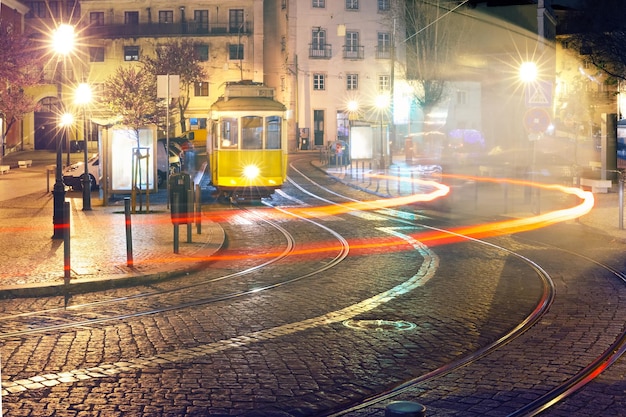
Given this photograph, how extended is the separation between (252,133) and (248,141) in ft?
0.87

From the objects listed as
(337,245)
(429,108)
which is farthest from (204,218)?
(429,108)

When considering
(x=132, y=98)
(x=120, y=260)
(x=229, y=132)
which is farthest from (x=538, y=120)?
(x=132, y=98)

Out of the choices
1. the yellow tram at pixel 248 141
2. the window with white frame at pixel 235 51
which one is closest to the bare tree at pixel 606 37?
the yellow tram at pixel 248 141

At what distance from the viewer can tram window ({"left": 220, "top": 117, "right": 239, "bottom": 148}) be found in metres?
27.7

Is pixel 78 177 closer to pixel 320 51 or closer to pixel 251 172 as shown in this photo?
pixel 251 172

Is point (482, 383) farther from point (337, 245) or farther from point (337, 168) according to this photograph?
point (337, 168)

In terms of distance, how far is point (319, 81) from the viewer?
75.6 m

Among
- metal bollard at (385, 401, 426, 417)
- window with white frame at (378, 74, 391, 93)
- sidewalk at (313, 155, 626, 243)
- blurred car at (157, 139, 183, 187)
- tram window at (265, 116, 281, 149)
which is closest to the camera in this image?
metal bollard at (385, 401, 426, 417)

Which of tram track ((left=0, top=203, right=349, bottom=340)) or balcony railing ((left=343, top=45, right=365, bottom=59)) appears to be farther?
balcony railing ((left=343, top=45, right=365, bottom=59))

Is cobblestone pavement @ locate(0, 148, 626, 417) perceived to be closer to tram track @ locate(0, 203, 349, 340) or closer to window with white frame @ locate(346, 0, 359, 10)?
tram track @ locate(0, 203, 349, 340)

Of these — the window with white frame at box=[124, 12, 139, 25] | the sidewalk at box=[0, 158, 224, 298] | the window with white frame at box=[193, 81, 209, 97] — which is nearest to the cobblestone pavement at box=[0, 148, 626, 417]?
the sidewalk at box=[0, 158, 224, 298]

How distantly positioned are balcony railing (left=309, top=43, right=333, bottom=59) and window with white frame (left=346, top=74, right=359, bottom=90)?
2.45 metres

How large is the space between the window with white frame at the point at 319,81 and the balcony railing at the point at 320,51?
1433 mm

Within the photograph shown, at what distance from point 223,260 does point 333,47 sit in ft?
203
